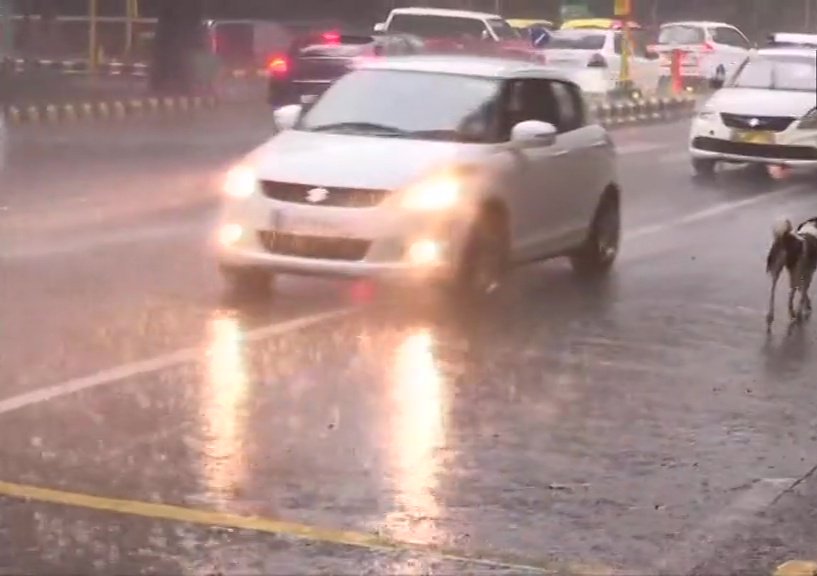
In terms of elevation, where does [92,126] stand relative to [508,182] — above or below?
below

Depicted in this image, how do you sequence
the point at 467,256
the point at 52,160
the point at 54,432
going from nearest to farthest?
the point at 54,432, the point at 467,256, the point at 52,160

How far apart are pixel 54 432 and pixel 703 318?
5.22 meters

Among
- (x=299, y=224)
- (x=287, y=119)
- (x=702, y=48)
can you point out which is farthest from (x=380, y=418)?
(x=702, y=48)

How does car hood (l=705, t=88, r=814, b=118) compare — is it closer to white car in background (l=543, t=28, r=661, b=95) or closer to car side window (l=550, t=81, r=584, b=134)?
car side window (l=550, t=81, r=584, b=134)

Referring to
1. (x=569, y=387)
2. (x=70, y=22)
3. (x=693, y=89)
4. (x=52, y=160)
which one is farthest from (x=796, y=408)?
(x=70, y=22)

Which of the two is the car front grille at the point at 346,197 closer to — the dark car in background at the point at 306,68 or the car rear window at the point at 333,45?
the dark car in background at the point at 306,68

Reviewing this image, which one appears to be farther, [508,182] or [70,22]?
[70,22]

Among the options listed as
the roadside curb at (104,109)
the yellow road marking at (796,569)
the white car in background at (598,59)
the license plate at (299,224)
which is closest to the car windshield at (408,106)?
the license plate at (299,224)

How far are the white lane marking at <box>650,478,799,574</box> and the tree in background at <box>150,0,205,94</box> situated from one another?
2895cm

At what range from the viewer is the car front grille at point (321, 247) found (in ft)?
36.8

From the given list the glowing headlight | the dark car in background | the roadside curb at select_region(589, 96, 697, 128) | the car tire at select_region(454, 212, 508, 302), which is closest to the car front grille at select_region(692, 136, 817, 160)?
the car tire at select_region(454, 212, 508, 302)

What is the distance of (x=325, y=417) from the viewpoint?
834cm

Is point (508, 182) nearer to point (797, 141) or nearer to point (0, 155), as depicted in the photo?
point (797, 141)

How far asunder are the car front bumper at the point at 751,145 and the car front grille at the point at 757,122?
0.21 ft
